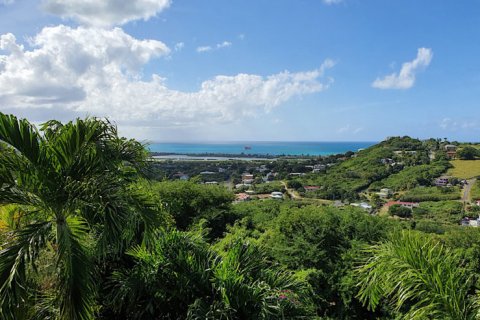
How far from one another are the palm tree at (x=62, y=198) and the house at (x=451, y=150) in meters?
79.4

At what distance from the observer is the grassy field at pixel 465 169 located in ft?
197

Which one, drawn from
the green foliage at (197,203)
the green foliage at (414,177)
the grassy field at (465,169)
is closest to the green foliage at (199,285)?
the green foliage at (197,203)

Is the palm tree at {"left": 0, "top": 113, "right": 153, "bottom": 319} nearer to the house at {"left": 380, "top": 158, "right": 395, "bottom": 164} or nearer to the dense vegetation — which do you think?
the dense vegetation

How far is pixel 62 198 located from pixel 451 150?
279ft

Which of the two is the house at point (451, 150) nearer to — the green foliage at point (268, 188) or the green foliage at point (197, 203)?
the green foliage at point (268, 188)

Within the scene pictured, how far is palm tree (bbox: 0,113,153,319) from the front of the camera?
3.48 metres

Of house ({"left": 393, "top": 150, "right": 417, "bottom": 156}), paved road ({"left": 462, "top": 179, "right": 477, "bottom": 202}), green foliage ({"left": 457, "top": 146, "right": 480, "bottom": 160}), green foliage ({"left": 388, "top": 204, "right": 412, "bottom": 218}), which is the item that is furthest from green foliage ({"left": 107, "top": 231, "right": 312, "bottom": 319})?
house ({"left": 393, "top": 150, "right": 417, "bottom": 156})

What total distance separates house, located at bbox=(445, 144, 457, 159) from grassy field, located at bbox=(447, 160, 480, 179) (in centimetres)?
348

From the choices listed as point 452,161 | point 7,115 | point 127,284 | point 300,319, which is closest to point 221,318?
point 300,319

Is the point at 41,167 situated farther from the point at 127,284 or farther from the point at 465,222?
the point at 465,222

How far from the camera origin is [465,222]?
1439 inches

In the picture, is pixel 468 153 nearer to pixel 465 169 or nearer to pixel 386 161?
pixel 465 169

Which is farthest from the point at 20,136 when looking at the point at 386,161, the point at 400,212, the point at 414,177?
the point at 386,161

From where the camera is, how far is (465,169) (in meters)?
63.3
